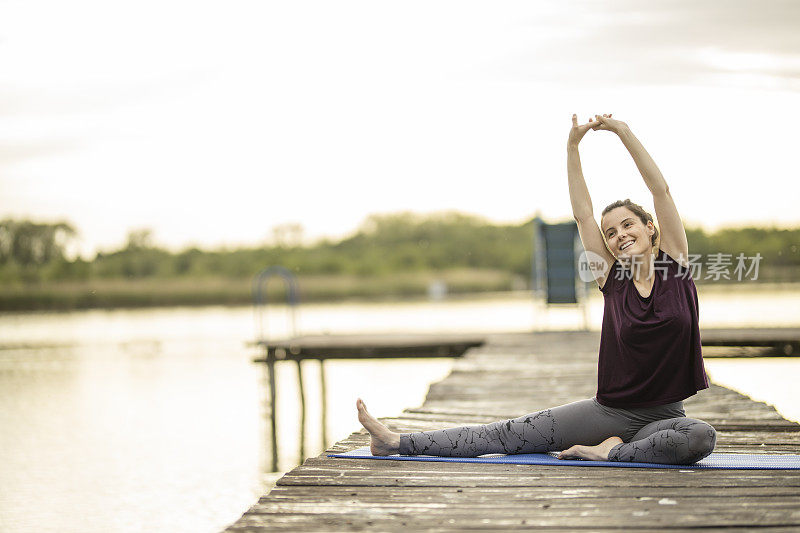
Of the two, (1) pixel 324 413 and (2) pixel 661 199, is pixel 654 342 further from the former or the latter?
(1) pixel 324 413

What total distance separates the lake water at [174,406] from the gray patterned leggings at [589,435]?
2.71 metres

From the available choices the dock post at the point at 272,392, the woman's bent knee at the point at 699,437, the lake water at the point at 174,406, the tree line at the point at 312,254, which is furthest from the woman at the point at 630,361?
the tree line at the point at 312,254

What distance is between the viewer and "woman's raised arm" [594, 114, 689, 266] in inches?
103

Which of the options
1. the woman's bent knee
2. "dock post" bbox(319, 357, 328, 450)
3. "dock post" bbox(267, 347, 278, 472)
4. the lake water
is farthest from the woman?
"dock post" bbox(267, 347, 278, 472)

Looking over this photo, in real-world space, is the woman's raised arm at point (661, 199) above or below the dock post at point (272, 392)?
above

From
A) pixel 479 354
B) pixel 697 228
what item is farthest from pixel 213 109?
pixel 479 354

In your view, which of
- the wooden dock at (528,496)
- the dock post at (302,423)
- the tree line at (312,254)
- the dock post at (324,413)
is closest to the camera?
the wooden dock at (528,496)

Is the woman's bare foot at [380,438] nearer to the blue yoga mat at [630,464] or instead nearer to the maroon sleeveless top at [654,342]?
the blue yoga mat at [630,464]

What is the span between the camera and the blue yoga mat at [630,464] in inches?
104

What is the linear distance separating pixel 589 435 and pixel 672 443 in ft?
0.94

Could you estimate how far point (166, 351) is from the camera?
14391 millimetres

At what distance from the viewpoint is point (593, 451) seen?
2.76 meters

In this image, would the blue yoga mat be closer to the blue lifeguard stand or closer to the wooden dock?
the wooden dock

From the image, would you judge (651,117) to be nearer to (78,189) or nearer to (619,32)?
(619,32)
